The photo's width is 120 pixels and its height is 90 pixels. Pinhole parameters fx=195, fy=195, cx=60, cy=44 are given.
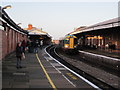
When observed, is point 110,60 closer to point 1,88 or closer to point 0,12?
Answer: point 0,12

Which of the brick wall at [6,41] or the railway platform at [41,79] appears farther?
the brick wall at [6,41]

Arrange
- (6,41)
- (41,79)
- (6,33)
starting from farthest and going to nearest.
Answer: (6,41) < (6,33) < (41,79)

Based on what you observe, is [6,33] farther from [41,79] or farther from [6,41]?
[41,79]

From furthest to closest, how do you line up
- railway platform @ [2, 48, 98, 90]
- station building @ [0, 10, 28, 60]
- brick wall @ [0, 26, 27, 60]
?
brick wall @ [0, 26, 27, 60] → station building @ [0, 10, 28, 60] → railway platform @ [2, 48, 98, 90]

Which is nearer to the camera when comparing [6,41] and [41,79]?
[41,79]

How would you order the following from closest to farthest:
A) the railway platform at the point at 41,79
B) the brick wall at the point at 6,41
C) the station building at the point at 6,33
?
1. the railway platform at the point at 41,79
2. the station building at the point at 6,33
3. the brick wall at the point at 6,41

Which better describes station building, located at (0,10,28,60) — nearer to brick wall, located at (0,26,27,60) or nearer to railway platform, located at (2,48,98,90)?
brick wall, located at (0,26,27,60)

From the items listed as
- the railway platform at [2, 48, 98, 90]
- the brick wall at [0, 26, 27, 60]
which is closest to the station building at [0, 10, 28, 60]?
the brick wall at [0, 26, 27, 60]

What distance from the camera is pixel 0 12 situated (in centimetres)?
1434

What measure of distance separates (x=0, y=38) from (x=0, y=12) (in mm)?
3941

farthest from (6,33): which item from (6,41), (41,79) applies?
(41,79)

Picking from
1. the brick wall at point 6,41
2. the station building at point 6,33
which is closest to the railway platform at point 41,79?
the station building at point 6,33

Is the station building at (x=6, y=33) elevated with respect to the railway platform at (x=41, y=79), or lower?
elevated

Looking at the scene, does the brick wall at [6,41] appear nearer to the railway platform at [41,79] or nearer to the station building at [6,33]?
the station building at [6,33]
